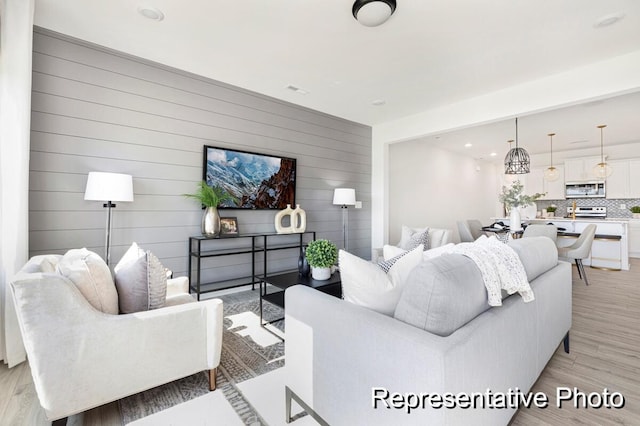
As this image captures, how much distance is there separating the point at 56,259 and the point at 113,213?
38.3 inches

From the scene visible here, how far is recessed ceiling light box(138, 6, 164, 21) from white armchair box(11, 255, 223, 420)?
6.60 feet

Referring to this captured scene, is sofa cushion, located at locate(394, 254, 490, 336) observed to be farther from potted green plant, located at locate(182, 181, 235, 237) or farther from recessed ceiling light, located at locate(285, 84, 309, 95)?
recessed ceiling light, located at locate(285, 84, 309, 95)

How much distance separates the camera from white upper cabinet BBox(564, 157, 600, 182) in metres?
7.12

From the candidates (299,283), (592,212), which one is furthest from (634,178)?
(299,283)

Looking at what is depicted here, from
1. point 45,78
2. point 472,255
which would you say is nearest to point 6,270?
point 45,78

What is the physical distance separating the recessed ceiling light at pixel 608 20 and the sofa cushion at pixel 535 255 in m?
1.89

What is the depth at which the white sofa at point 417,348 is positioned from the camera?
3.09ft

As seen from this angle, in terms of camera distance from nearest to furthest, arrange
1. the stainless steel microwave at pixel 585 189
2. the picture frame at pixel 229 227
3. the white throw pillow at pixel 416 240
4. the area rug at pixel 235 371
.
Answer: the area rug at pixel 235 371 → the picture frame at pixel 229 227 → the white throw pillow at pixel 416 240 → the stainless steel microwave at pixel 585 189

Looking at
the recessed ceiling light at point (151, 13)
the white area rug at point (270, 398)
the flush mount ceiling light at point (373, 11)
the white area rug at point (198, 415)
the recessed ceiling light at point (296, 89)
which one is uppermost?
the recessed ceiling light at point (296, 89)

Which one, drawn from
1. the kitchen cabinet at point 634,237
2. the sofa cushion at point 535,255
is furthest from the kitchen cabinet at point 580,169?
the sofa cushion at point 535,255

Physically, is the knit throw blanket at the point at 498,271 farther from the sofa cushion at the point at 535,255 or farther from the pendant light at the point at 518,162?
the pendant light at the point at 518,162

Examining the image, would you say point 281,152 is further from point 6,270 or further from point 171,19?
point 6,270

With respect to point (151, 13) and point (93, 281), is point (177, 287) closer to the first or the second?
point (93, 281)

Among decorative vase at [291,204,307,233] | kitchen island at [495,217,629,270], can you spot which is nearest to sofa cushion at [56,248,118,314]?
decorative vase at [291,204,307,233]
